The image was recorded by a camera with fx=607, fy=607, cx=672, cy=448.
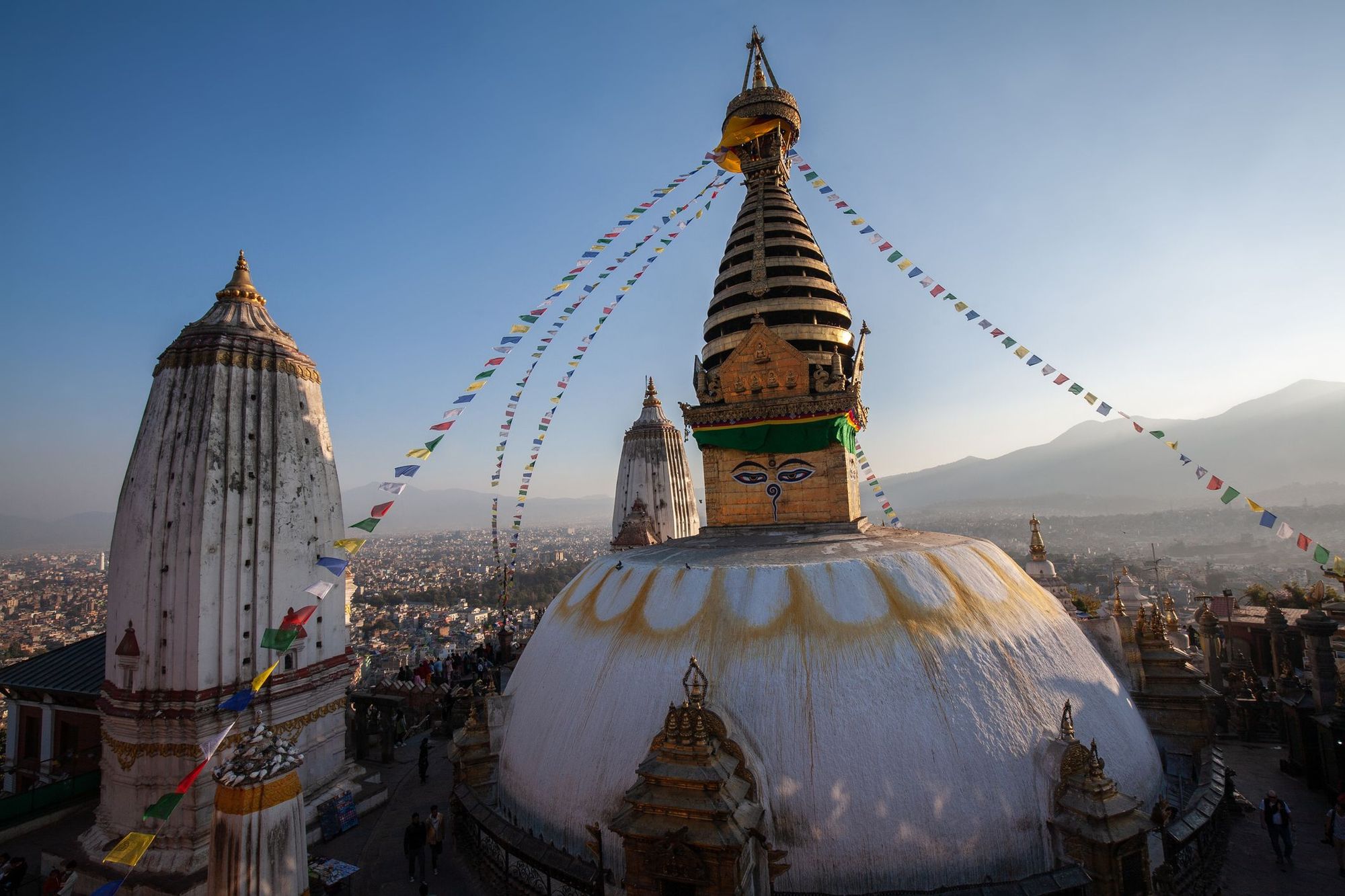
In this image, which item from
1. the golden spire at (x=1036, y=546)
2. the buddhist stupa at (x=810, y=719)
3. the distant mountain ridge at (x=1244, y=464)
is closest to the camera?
the buddhist stupa at (x=810, y=719)

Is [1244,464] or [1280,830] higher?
[1244,464]

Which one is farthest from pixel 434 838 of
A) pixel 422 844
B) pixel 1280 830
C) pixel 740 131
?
pixel 740 131

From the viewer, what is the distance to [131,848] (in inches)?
229

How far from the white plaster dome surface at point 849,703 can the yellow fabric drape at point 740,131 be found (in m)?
10.9

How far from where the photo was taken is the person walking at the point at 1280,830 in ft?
27.6

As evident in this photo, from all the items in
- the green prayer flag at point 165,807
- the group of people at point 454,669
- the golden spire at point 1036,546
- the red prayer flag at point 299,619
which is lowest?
the group of people at point 454,669

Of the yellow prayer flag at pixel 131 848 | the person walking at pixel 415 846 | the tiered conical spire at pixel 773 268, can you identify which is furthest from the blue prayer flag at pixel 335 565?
the tiered conical spire at pixel 773 268

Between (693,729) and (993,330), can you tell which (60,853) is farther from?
(993,330)

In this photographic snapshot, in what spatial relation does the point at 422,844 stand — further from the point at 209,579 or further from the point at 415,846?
the point at 209,579

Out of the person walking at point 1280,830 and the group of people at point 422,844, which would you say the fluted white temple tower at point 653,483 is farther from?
the person walking at point 1280,830

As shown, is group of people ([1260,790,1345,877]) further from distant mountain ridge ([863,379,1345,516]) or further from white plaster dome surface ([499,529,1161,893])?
distant mountain ridge ([863,379,1345,516])

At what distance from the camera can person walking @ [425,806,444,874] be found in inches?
361

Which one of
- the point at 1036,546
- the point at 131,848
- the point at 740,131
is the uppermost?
the point at 740,131

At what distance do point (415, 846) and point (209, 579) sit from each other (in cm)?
565
